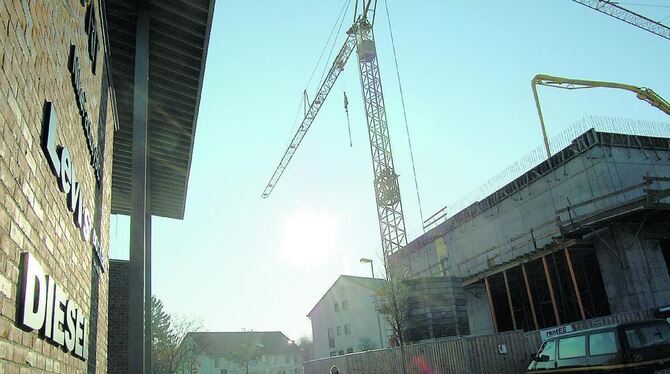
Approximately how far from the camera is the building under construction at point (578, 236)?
19.0 m

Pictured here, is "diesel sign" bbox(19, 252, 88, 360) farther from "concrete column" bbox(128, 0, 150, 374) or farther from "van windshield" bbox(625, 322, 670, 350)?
"van windshield" bbox(625, 322, 670, 350)

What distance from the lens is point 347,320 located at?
5031cm

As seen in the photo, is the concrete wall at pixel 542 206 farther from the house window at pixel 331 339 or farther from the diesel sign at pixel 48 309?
the house window at pixel 331 339

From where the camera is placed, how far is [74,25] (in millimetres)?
3693

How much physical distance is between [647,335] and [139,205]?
9214mm

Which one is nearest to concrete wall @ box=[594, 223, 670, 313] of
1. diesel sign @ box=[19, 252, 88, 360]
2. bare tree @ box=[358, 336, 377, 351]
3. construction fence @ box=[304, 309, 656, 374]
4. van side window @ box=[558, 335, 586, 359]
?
construction fence @ box=[304, 309, 656, 374]

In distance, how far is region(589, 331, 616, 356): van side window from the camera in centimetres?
934

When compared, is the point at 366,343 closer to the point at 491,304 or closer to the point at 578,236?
the point at 491,304

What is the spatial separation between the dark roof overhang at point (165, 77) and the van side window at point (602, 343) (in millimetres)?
8744

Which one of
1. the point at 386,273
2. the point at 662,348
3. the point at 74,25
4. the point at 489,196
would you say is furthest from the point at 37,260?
the point at 489,196

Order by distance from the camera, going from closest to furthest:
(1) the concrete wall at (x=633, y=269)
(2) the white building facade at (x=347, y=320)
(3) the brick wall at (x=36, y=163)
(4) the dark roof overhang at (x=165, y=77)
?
(3) the brick wall at (x=36, y=163) < (4) the dark roof overhang at (x=165, y=77) < (1) the concrete wall at (x=633, y=269) < (2) the white building facade at (x=347, y=320)

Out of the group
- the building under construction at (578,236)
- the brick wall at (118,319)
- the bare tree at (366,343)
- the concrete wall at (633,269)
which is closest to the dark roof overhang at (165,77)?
the brick wall at (118,319)

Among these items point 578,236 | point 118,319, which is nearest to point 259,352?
point 578,236

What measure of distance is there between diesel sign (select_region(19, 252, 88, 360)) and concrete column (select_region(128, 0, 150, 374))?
2.28 meters
